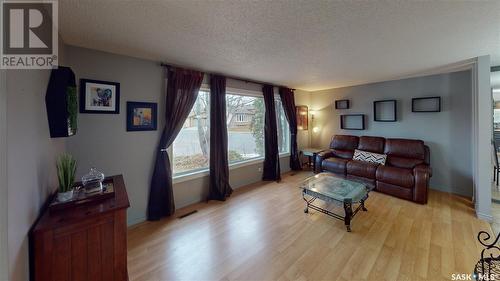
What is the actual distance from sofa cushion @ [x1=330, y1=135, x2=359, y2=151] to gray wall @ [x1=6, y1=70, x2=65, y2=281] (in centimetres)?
523

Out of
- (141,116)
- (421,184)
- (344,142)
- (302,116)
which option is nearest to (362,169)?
(421,184)

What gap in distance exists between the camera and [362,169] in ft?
13.1

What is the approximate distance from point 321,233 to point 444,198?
9.23 ft

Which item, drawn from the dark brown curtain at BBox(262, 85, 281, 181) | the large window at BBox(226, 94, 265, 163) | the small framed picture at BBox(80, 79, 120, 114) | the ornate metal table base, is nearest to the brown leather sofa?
the ornate metal table base

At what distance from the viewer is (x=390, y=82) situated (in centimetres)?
440

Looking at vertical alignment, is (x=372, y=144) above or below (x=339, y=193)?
above

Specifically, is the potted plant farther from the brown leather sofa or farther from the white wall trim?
the brown leather sofa

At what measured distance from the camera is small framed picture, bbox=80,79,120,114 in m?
2.31

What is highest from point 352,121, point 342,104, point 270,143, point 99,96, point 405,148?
point 342,104

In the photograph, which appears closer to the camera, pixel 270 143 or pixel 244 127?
pixel 244 127

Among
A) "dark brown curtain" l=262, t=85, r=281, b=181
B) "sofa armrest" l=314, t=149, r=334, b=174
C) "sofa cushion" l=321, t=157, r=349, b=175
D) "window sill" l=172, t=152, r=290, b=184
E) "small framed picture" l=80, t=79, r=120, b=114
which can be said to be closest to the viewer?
"small framed picture" l=80, t=79, r=120, b=114

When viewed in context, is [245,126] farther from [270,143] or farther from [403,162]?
[403,162]

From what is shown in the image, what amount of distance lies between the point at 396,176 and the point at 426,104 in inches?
68.7

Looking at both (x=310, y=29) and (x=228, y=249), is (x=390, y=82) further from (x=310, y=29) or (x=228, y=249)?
(x=228, y=249)
